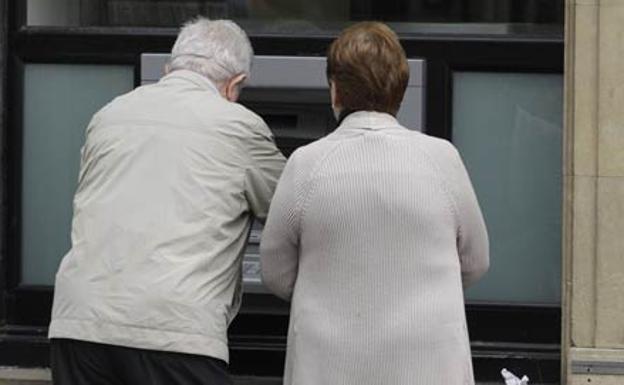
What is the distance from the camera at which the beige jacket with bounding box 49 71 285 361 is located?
308 cm

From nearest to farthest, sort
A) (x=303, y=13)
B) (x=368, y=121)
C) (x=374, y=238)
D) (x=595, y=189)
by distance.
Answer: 1. (x=374, y=238)
2. (x=368, y=121)
3. (x=595, y=189)
4. (x=303, y=13)

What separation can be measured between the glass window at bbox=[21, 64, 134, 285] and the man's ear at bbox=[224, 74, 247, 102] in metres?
1.14

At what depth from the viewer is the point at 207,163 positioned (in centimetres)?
317

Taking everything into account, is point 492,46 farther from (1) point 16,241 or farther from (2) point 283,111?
(1) point 16,241

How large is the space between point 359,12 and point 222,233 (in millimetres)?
1565

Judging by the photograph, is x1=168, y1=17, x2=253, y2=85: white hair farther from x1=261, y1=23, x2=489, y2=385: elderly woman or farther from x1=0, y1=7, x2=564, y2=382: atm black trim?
x1=0, y1=7, x2=564, y2=382: atm black trim

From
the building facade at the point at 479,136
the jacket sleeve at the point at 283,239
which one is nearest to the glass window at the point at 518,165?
the building facade at the point at 479,136

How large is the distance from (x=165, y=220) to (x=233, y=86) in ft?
1.54

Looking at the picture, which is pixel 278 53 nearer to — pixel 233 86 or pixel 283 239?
pixel 233 86

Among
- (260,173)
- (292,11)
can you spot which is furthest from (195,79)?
(292,11)

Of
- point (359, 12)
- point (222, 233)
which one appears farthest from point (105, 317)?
point (359, 12)

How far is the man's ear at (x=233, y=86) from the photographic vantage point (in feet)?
11.0

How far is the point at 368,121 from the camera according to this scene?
3049mm

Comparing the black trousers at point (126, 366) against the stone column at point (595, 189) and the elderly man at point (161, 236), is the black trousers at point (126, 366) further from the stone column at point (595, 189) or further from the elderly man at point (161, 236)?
the stone column at point (595, 189)
